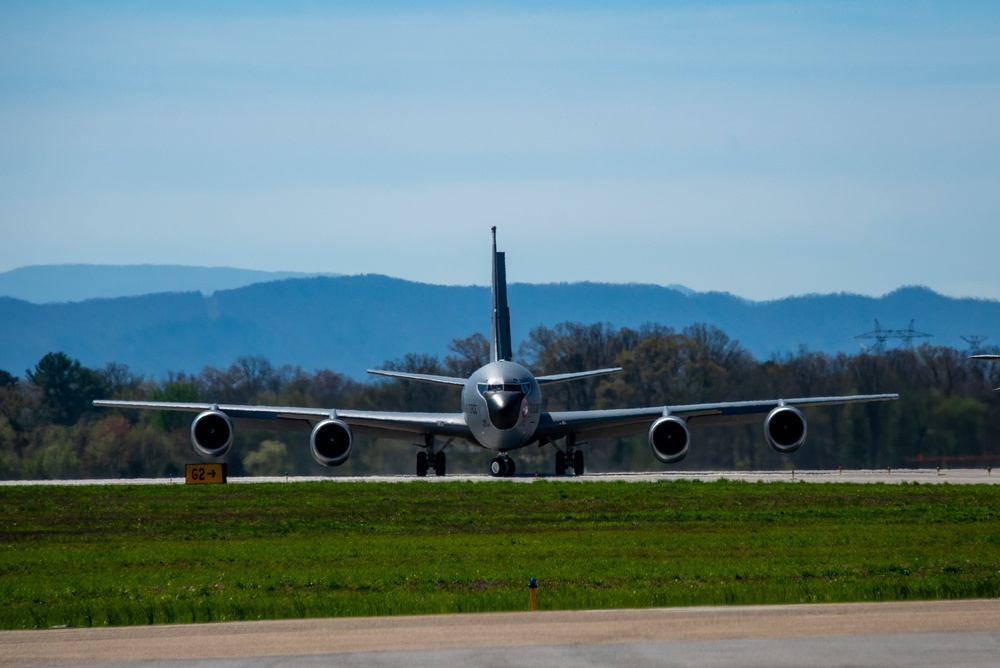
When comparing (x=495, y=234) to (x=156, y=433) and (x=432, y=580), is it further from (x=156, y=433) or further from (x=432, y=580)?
(x=432, y=580)

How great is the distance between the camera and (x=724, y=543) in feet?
91.7

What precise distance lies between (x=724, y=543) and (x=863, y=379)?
43.9 m

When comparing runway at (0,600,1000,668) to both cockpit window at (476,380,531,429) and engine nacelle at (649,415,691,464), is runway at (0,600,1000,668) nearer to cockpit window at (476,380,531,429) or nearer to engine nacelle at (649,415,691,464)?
cockpit window at (476,380,531,429)

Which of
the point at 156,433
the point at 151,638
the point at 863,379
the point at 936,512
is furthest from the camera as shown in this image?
the point at 156,433

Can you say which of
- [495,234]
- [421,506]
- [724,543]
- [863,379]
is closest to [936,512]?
[724,543]

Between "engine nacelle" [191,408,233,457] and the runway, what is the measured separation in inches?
1248

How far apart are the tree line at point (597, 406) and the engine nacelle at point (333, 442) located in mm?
16339

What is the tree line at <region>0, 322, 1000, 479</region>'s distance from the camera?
65.5 metres

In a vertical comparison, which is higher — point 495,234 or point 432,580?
point 495,234

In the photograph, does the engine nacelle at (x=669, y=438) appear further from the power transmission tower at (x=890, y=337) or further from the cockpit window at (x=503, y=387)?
the power transmission tower at (x=890, y=337)

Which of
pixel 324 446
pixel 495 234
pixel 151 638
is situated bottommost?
pixel 151 638

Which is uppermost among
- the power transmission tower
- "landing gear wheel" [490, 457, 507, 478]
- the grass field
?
the power transmission tower

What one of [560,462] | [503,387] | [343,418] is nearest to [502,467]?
[560,462]

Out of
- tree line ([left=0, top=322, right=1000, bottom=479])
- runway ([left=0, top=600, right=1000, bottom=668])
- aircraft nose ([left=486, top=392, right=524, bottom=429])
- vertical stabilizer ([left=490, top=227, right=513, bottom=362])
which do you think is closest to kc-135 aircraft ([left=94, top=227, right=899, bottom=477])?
aircraft nose ([left=486, top=392, right=524, bottom=429])
